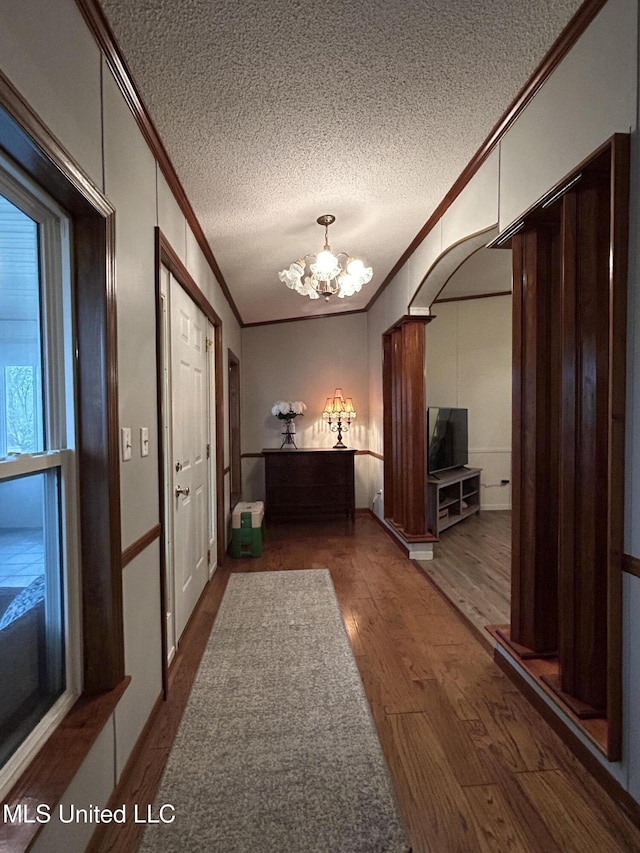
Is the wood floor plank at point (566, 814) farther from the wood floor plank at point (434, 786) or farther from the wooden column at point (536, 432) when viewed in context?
the wooden column at point (536, 432)

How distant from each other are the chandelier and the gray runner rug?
2.22 m

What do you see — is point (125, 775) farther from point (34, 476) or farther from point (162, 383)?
point (162, 383)

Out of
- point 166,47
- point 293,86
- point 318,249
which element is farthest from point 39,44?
point 318,249

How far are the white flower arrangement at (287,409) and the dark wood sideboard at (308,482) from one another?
1.59ft

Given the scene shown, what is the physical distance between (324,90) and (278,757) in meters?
2.51

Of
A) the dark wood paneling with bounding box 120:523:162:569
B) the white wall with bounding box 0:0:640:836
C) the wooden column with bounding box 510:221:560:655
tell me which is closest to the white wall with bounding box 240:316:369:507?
the white wall with bounding box 0:0:640:836

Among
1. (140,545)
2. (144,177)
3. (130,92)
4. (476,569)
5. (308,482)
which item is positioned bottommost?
(476,569)

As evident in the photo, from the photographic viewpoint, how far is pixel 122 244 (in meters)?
1.53

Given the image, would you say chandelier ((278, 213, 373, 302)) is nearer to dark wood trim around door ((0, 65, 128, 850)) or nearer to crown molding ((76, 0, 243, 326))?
crown molding ((76, 0, 243, 326))

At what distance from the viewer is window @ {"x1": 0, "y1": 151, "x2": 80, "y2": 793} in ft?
3.61

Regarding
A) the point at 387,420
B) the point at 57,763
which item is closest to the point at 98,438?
the point at 57,763

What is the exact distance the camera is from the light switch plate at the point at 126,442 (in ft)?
5.00

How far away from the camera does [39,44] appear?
3.37ft

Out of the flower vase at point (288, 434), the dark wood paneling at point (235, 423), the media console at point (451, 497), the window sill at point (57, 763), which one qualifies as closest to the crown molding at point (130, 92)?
the window sill at point (57, 763)
